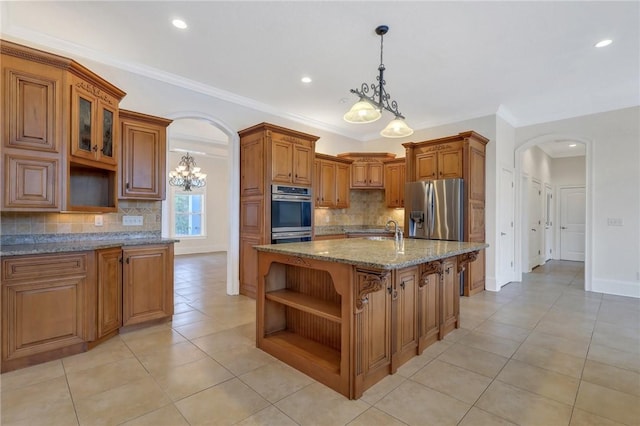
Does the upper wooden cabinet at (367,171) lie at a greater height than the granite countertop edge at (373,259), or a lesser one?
greater

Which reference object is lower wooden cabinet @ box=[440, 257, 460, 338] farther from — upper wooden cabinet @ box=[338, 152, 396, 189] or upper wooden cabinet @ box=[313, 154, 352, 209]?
upper wooden cabinet @ box=[338, 152, 396, 189]

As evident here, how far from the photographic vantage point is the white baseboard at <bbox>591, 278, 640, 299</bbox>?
4531 millimetres

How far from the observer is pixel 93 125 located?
2848 millimetres

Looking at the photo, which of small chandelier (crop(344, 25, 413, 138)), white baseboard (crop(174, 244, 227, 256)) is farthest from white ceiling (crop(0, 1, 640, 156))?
white baseboard (crop(174, 244, 227, 256))

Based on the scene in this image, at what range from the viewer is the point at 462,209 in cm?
467

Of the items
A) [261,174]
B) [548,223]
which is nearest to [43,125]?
[261,174]

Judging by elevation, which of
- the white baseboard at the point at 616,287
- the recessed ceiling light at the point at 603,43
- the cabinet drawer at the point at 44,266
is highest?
the recessed ceiling light at the point at 603,43

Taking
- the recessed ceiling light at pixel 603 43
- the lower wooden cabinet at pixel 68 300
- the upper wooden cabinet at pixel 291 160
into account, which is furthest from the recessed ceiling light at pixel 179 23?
the recessed ceiling light at pixel 603 43

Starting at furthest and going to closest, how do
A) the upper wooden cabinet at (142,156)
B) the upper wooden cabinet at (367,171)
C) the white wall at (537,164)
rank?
the white wall at (537,164)
the upper wooden cabinet at (367,171)
the upper wooden cabinet at (142,156)

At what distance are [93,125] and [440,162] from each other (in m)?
4.60

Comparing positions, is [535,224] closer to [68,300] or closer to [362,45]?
[362,45]

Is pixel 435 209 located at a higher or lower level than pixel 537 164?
lower

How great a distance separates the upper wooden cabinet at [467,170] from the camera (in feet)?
15.2

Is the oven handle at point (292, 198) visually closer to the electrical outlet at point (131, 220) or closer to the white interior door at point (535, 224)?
the electrical outlet at point (131, 220)
